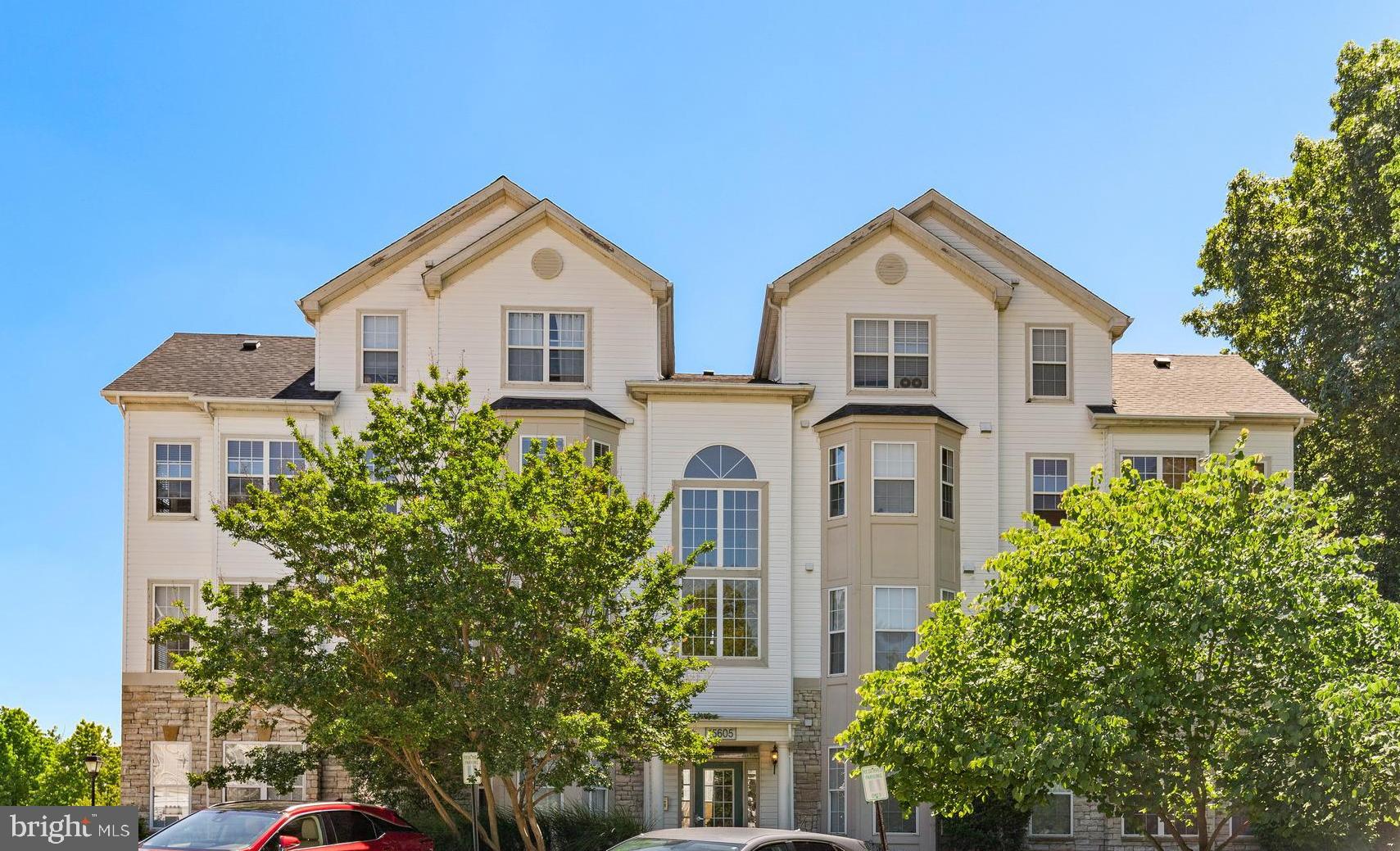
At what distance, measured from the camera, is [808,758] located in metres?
29.8

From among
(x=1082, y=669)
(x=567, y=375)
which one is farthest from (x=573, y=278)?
(x=1082, y=669)

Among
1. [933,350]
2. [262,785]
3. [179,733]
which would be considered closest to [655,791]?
[262,785]

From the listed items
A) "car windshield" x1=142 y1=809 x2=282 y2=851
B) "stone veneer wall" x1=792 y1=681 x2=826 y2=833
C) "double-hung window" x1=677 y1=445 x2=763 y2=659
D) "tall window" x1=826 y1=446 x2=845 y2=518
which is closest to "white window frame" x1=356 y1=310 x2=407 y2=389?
"double-hung window" x1=677 y1=445 x2=763 y2=659

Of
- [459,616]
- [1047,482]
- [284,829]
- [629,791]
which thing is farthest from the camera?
[1047,482]

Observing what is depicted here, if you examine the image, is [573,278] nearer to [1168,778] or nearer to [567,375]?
[567,375]

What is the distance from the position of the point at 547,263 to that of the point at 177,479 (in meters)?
8.83

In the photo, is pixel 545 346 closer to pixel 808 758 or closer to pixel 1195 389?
pixel 808 758

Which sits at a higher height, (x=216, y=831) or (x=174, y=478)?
(x=174, y=478)

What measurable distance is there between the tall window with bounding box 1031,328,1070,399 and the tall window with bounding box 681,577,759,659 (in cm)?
755

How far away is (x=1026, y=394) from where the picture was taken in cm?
3162

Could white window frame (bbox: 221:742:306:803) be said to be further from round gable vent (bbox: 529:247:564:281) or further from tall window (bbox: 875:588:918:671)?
tall window (bbox: 875:588:918:671)

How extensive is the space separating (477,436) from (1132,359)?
57.6 feet

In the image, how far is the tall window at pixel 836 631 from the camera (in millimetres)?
30016

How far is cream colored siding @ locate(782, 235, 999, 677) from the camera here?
102 ft
